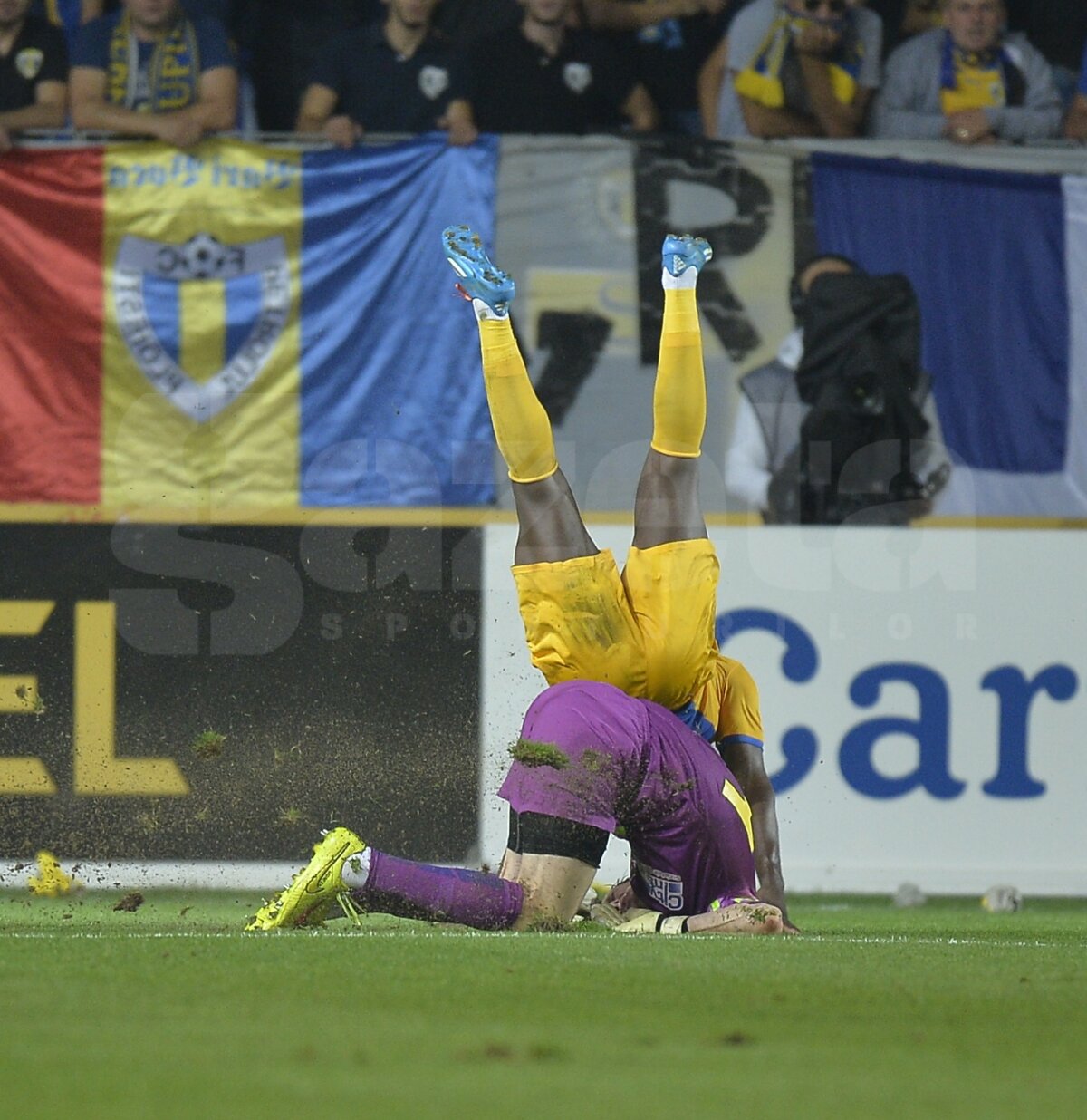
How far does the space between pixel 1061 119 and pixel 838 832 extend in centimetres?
459

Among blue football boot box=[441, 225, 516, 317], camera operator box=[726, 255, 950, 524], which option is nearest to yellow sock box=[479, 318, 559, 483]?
blue football boot box=[441, 225, 516, 317]

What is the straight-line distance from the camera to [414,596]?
381 inches

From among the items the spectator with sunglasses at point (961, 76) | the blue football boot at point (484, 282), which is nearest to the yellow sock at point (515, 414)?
the blue football boot at point (484, 282)

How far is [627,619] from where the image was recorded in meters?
6.09

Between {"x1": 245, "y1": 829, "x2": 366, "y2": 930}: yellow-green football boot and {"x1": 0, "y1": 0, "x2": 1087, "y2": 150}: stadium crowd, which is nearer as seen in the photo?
{"x1": 245, "y1": 829, "x2": 366, "y2": 930}: yellow-green football boot

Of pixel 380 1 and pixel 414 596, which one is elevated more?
pixel 380 1

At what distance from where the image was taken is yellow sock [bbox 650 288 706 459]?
6297mm

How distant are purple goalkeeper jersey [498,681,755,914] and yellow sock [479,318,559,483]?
31.5 inches

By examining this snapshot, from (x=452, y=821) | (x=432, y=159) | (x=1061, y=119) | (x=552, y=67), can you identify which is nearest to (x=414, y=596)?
(x=452, y=821)

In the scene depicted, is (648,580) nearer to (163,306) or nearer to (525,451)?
(525,451)

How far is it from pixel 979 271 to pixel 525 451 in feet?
16.4

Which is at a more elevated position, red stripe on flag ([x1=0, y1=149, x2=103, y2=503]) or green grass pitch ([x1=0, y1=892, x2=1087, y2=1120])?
red stripe on flag ([x1=0, y1=149, x2=103, y2=503])

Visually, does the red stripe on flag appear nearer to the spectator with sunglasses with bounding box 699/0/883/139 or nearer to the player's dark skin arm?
the spectator with sunglasses with bounding box 699/0/883/139

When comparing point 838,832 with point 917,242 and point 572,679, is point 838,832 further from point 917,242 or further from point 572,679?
point 572,679
